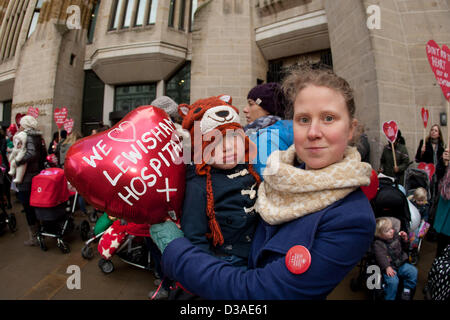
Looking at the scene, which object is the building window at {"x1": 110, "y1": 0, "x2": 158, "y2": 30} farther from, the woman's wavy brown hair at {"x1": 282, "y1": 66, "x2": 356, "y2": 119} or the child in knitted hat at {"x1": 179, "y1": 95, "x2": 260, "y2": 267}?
the woman's wavy brown hair at {"x1": 282, "y1": 66, "x2": 356, "y2": 119}

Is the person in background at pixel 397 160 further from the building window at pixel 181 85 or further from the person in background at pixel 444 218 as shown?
the building window at pixel 181 85

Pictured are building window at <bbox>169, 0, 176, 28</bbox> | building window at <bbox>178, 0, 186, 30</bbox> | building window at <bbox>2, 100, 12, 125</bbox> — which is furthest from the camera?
building window at <bbox>2, 100, 12, 125</bbox>

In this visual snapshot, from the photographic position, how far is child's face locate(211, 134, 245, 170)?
1021 mm

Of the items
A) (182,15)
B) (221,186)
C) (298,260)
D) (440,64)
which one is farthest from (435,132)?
(182,15)

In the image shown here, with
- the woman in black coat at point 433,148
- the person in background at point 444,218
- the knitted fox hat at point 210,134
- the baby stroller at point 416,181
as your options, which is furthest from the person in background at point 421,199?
the knitted fox hat at point 210,134

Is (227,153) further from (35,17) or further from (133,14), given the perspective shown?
(35,17)

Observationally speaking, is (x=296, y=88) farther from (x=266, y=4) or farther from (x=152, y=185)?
(x=266, y=4)

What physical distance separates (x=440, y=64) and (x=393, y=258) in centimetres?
238

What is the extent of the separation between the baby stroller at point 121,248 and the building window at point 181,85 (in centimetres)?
712

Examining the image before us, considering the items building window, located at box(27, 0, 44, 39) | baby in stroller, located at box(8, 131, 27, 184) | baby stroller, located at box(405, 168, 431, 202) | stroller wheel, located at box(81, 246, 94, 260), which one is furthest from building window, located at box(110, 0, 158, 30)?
baby stroller, located at box(405, 168, 431, 202)

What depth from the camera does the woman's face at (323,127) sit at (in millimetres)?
709

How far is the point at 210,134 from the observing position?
102 centimetres

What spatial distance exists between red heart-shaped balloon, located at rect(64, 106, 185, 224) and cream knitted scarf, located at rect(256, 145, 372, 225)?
0.40 meters

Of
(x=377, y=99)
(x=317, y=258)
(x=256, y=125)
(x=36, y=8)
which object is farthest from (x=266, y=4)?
(x=36, y=8)
